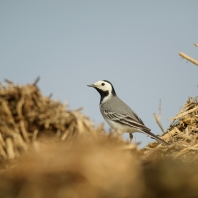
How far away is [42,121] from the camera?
94.0 inches

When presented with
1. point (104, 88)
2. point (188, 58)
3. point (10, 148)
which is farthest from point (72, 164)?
point (104, 88)

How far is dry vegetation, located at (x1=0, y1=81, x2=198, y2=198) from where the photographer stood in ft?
5.93

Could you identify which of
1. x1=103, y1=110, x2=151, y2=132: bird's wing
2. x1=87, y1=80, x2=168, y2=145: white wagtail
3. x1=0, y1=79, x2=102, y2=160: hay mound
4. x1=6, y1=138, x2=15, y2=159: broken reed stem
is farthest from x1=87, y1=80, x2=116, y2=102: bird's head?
x1=6, y1=138, x2=15, y2=159: broken reed stem

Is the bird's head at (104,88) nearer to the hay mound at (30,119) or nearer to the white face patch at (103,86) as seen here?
the white face patch at (103,86)

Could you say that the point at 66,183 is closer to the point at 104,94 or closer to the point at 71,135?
the point at 71,135

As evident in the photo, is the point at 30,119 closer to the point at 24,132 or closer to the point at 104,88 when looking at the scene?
the point at 24,132

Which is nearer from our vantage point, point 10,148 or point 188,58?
point 10,148

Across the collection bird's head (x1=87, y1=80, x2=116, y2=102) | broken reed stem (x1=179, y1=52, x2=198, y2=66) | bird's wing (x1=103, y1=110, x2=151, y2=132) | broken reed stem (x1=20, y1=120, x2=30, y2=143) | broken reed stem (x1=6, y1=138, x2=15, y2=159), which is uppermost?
broken reed stem (x1=179, y1=52, x2=198, y2=66)

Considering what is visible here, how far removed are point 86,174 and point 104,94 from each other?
842 cm

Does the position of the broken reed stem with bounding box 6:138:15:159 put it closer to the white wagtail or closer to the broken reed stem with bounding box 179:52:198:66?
the broken reed stem with bounding box 179:52:198:66

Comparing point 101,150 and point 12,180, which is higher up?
point 101,150

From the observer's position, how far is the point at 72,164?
73.0 inches

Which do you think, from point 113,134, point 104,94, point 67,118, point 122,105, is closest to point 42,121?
point 67,118

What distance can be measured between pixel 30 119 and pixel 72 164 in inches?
24.0
